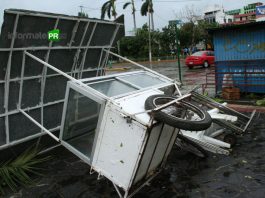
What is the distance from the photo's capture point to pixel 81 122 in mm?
5082

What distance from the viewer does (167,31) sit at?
39.9 m

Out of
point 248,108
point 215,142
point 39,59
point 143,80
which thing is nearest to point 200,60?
point 248,108

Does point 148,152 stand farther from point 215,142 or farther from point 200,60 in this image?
point 200,60

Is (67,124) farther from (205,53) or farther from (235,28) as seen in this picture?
(205,53)

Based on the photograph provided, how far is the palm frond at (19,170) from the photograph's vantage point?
210 inches

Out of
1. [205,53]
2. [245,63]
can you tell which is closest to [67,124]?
[245,63]

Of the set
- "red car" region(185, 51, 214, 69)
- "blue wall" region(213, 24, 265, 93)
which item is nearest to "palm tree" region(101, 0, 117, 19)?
"red car" region(185, 51, 214, 69)

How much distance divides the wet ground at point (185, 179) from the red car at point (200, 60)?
1897cm

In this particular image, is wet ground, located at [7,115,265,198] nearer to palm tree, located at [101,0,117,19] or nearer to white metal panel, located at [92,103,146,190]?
white metal panel, located at [92,103,146,190]

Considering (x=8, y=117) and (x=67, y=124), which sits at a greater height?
(x=67, y=124)

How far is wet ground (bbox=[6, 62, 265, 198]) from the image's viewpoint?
4.76m

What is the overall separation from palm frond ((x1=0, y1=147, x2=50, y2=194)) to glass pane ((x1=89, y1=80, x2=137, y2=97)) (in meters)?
2.23

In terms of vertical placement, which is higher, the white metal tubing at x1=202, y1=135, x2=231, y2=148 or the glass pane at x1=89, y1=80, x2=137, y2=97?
the glass pane at x1=89, y1=80, x2=137, y2=97

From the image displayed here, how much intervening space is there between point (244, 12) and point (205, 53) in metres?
57.1
